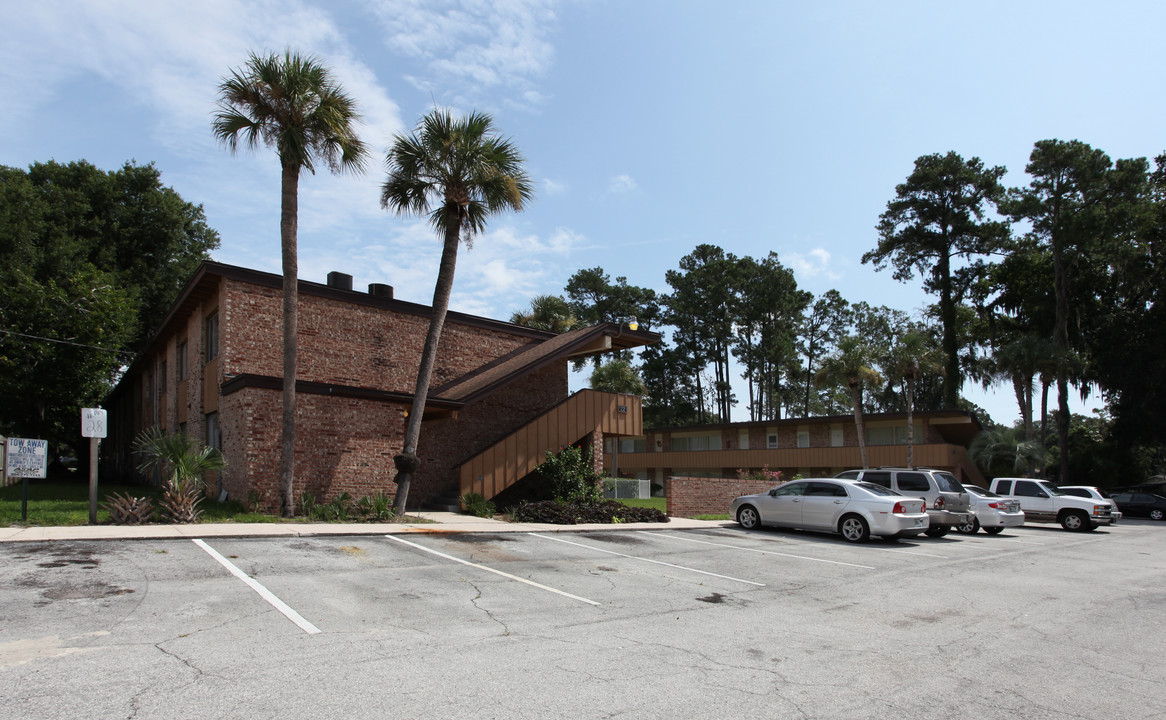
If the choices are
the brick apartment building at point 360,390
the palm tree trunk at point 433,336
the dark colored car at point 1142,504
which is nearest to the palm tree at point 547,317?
the brick apartment building at point 360,390

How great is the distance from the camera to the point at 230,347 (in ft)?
62.0

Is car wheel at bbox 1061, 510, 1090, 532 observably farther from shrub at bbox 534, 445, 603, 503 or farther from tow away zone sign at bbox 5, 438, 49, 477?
tow away zone sign at bbox 5, 438, 49, 477

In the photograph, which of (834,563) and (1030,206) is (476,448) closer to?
(834,563)

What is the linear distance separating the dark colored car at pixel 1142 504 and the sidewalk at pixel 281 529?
26.7 m

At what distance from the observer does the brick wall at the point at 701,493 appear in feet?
71.5

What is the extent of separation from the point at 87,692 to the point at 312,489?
12833mm

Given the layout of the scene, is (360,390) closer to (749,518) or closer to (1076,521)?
(749,518)

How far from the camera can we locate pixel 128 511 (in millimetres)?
13117

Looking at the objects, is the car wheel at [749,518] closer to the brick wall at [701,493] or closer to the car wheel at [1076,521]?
the brick wall at [701,493]

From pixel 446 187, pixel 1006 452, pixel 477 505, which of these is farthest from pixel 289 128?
pixel 1006 452

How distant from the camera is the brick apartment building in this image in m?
17.3

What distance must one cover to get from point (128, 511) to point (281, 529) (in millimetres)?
2866

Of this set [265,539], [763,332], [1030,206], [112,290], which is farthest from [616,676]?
[763,332]

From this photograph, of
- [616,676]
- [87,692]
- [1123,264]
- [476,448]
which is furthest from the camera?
[1123,264]
